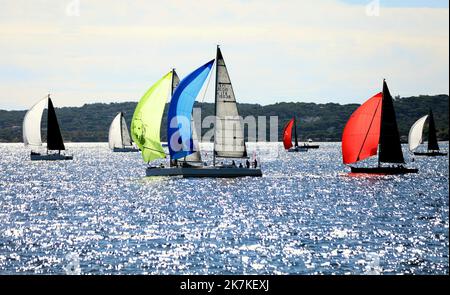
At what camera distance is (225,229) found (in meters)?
39.5

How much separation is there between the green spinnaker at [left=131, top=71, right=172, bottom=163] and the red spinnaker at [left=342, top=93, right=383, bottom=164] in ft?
61.1

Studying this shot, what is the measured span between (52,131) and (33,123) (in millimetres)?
5021

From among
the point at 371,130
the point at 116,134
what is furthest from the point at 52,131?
the point at 116,134

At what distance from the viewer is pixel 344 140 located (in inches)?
2879

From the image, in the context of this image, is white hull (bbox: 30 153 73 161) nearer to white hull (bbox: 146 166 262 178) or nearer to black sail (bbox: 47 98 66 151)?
black sail (bbox: 47 98 66 151)

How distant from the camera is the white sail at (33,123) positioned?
112 m

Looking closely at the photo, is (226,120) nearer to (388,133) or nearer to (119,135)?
(388,133)

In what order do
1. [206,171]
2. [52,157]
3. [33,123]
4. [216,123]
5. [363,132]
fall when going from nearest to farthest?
[216,123]
[206,171]
[363,132]
[33,123]
[52,157]

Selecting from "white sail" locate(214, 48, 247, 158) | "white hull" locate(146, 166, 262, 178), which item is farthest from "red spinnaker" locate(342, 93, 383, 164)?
"white sail" locate(214, 48, 247, 158)

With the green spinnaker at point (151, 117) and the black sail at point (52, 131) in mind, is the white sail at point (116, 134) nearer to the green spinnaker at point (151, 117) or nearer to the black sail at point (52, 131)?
the black sail at point (52, 131)

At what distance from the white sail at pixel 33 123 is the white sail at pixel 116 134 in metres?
49.7

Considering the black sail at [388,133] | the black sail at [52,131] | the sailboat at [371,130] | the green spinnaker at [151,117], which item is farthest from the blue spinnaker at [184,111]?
the black sail at [52,131]

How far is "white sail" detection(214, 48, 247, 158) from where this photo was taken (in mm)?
67250
